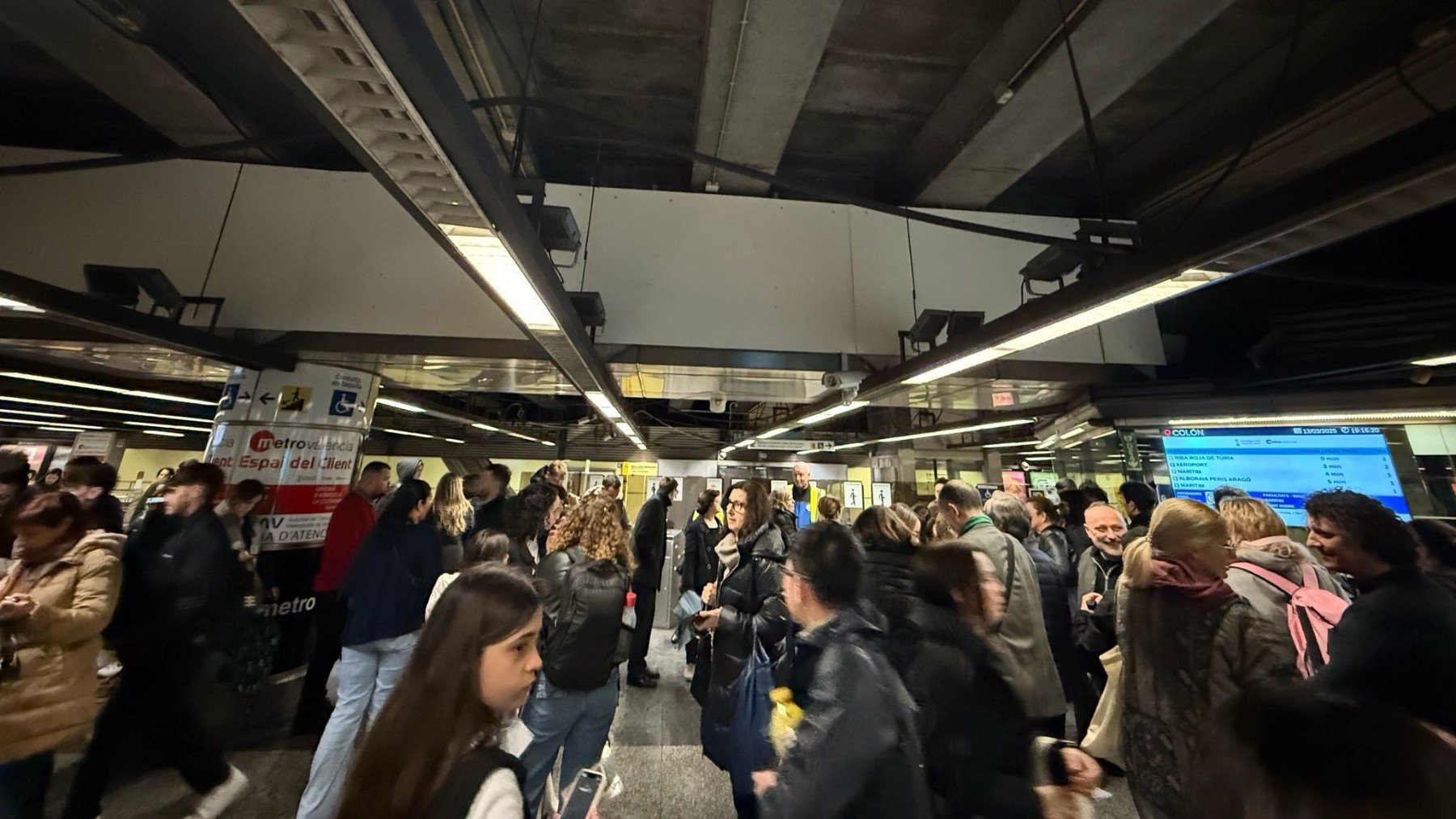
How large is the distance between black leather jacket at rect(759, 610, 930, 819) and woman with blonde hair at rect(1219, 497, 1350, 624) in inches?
73.3

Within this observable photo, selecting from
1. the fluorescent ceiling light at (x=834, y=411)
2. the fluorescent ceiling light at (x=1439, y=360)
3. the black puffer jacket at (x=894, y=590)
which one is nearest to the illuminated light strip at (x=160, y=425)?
the fluorescent ceiling light at (x=834, y=411)

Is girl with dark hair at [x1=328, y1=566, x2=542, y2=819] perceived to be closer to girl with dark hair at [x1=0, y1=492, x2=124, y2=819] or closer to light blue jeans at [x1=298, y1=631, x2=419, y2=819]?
light blue jeans at [x1=298, y1=631, x2=419, y2=819]

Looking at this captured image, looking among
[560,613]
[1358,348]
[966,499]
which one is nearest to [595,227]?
[560,613]

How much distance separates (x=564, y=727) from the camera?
2.15 metres

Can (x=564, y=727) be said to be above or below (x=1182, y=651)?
below

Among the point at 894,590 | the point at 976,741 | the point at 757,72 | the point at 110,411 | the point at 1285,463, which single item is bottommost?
the point at 976,741

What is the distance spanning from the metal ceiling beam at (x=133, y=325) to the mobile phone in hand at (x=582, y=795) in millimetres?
2952

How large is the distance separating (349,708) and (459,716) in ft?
7.49

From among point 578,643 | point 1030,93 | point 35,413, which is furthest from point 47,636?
point 35,413

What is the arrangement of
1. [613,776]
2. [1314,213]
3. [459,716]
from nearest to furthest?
→ [459,716] → [1314,213] → [613,776]

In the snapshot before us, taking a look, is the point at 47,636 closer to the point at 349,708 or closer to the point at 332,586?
the point at 349,708

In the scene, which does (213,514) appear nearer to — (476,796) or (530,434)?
(476,796)

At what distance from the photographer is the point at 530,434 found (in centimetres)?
895

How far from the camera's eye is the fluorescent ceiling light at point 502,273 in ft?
4.60
